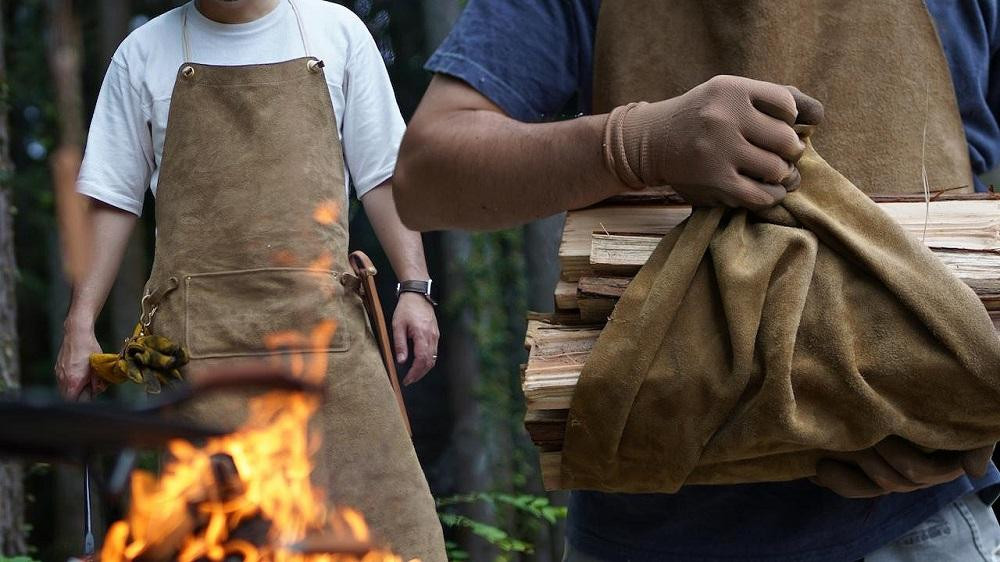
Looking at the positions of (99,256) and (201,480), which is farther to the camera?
(99,256)

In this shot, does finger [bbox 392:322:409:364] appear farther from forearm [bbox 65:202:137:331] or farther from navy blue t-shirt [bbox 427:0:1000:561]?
navy blue t-shirt [bbox 427:0:1000:561]

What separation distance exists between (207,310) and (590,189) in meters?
1.41

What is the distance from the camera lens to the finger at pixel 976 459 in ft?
4.91

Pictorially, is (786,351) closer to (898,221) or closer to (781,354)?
(781,354)

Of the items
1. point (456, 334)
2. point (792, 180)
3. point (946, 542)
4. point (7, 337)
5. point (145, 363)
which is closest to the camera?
point (792, 180)

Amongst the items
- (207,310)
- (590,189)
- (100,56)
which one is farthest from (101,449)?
(100,56)

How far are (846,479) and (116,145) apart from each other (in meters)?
1.88

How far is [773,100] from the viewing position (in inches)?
57.0

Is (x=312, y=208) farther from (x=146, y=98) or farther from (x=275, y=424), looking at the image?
(x=275, y=424)

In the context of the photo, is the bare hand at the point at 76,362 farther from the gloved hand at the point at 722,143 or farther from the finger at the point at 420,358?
the gloved hand at the point at 722,143

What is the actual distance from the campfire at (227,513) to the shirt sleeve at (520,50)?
1.82 ft

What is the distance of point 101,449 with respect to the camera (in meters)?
1.14

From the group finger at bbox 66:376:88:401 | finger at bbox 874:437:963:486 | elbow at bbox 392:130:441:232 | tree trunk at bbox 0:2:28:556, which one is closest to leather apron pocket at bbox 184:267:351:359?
finger at bbox 66:376:88:401

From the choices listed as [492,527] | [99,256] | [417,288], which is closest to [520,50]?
[417,288]
